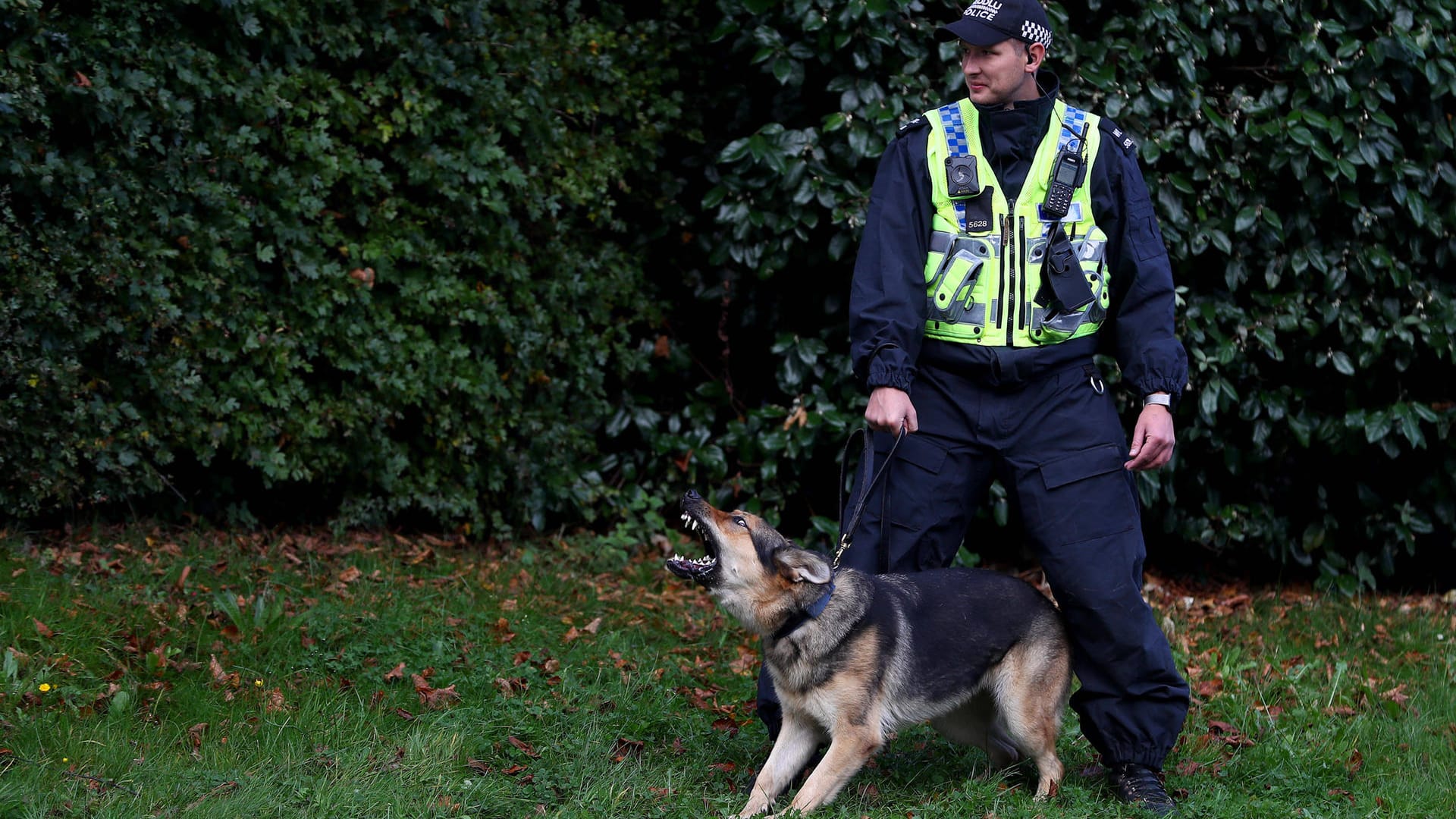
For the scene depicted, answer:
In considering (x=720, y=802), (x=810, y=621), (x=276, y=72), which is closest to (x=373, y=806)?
(x=720, y=802)

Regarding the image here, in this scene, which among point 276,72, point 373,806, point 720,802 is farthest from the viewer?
point 276,72

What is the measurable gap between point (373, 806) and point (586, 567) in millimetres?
3082

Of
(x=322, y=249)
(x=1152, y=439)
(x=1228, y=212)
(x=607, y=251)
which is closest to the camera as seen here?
(x=1152, y=439)

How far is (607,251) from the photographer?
7418mm

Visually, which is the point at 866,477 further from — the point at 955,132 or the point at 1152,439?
the point at 955,132

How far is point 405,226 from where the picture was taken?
21.5 feet

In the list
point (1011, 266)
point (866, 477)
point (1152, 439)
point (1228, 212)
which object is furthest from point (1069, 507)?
point (1228, 212)

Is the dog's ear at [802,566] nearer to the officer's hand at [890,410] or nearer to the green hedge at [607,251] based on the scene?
the officer's hand at [890,410]

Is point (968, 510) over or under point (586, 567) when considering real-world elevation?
over

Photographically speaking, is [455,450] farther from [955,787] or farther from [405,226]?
[955,787]

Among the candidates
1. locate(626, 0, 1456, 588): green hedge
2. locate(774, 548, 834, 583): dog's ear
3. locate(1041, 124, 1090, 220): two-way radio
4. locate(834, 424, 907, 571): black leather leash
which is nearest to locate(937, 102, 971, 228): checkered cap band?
locate(1041, 124, 1090, 220): two-way radio

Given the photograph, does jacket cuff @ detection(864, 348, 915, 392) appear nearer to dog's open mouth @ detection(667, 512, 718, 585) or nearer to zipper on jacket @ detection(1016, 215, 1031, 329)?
zipper on jacket @ detection(1016, 215, 1031, 329)

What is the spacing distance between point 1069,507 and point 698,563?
1.28 metres

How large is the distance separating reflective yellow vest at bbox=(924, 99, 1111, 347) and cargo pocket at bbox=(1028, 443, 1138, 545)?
42cm
